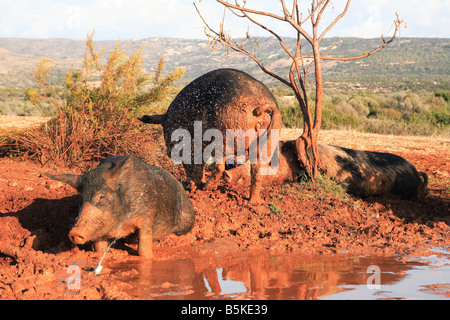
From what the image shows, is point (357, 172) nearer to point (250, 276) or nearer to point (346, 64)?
point (250, 276)

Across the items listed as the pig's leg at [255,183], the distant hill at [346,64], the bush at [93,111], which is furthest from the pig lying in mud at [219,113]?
the distant hill at [346,64]

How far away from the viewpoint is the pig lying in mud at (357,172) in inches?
318

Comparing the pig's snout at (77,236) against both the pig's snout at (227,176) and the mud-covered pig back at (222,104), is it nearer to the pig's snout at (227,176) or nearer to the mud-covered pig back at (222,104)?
the mud-covered pig back at (222,104)

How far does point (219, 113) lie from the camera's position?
266 inches

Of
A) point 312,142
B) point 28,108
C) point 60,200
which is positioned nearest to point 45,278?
point 60,200

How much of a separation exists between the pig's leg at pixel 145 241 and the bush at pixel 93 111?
3.22 m

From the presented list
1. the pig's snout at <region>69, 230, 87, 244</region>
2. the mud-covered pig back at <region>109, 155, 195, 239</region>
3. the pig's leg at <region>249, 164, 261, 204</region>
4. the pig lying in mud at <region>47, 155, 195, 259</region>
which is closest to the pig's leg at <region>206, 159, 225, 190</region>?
the pig's leg at <region>249, 164, 261, 204</region>

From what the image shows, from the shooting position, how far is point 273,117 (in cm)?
684

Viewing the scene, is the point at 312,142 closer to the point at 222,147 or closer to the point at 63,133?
the point at 222,147

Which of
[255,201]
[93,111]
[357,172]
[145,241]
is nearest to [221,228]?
[255,201]

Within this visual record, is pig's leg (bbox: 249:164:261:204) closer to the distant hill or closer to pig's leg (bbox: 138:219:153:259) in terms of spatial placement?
pig's leg (bbox: 138:219:153:259)

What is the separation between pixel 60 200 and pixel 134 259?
179cm

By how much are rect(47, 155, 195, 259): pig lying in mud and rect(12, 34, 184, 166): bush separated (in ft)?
9.38

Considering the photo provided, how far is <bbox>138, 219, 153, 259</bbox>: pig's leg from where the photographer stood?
5367 millimetres
